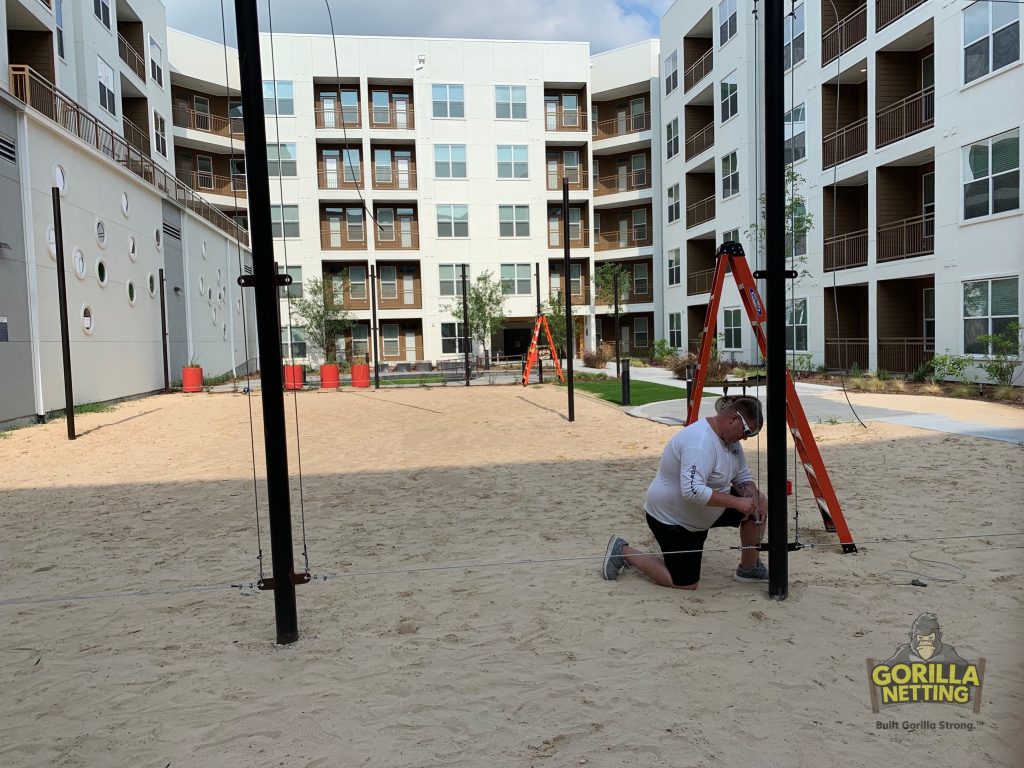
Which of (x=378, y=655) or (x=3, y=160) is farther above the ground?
(x=3, y=160)

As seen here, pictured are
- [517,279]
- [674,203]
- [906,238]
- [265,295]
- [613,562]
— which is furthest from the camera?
[517,279]

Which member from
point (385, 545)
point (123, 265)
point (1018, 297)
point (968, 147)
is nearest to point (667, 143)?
point (968, 147)

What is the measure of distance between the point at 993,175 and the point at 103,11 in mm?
32274

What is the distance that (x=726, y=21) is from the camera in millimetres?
33156

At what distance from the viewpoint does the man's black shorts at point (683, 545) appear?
4.73 metres

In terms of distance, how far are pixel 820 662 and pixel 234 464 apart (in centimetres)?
942

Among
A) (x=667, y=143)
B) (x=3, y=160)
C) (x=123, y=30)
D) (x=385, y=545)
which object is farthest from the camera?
(x=667, y=143)

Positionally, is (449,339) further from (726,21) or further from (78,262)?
(78,262)

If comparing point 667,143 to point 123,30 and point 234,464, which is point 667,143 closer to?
point 123,30

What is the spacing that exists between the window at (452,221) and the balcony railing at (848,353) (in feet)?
84.1

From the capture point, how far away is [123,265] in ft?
72.3

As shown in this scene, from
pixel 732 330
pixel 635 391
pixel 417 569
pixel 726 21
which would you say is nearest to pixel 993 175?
pixel 635 391

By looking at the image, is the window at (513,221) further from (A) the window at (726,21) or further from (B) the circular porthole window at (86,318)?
(B) the circular porthole window at (86,318)

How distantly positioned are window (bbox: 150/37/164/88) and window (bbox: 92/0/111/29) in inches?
196
